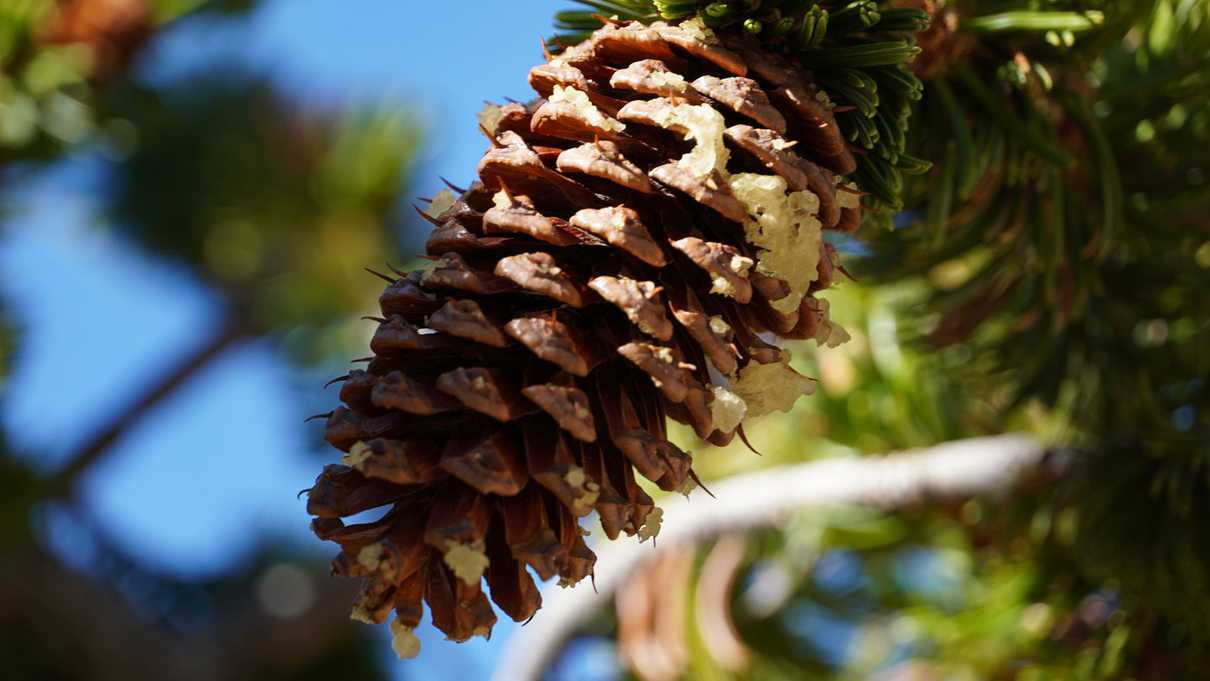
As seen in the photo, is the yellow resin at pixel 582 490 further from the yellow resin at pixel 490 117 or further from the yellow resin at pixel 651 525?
the yellow resin at pixel 490 117

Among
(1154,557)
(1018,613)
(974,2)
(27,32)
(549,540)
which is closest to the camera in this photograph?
(549,540)

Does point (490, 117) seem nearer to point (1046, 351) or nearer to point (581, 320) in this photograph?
point (581, 320)

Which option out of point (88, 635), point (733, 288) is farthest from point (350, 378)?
point (88, 635)

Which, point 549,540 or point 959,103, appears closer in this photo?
point 549,540

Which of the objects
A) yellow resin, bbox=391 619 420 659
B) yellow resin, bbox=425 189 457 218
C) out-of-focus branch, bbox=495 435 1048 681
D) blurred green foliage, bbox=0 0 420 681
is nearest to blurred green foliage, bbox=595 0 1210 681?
out-of-focus branch, bbox=495 435 1048 681

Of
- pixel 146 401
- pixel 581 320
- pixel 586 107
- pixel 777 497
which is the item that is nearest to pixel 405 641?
pixel 581 320

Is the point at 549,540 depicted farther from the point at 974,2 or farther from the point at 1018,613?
the point at 1018,613
